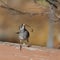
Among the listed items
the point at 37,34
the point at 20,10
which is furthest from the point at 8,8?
the point at 37,34

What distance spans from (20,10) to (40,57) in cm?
27

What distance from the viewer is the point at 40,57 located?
A: 4.59 feet

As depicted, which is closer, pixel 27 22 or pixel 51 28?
pixel 51 28

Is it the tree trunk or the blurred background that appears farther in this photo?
the blurred background

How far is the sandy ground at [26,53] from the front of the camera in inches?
54.1

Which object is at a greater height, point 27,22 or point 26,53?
point 27,22

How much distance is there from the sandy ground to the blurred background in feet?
0.26

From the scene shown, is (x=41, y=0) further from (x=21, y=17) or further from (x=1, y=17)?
(x=1, y=17)

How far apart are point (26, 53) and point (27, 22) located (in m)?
0.19

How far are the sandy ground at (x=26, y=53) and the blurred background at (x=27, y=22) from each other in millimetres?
78

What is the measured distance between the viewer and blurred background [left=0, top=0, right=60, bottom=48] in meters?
1.50

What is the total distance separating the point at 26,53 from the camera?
4.66 ft

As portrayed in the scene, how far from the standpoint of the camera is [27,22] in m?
1.55

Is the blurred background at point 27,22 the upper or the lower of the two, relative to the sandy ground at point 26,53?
upper
